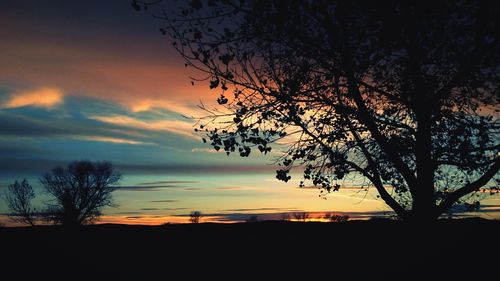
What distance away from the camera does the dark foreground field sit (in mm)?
11734

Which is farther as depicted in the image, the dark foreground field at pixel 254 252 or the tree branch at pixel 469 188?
the tree branch at pixel 469 188

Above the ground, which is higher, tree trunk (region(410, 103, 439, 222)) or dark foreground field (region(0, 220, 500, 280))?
tree trunk (region(410, 103, 439, 222))

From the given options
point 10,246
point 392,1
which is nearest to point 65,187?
point 10,246

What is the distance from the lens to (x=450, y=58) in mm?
13539

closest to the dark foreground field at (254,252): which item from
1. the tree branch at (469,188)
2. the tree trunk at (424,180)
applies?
the tree trunk at (424,180)

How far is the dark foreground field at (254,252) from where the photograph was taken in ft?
38.5

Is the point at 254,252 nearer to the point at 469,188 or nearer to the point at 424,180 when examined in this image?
the point at 424,180

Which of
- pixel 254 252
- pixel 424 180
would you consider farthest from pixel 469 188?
pixel 254 252

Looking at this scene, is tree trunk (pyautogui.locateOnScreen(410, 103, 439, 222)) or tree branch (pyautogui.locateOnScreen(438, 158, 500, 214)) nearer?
tree branch (pyautogui.locateOnScreen(438, 158, 500, 214))

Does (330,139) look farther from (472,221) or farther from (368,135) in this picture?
(472,221)

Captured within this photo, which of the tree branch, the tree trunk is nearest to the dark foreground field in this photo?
the tree trunk

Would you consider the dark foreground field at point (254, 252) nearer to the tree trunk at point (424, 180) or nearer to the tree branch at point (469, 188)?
the tree trunk at point (424, 180)

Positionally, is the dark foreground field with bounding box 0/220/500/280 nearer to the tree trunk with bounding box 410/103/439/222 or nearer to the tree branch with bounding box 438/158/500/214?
the tree trunk with bounding box 410/103/439/222

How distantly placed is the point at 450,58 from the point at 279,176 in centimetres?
596
